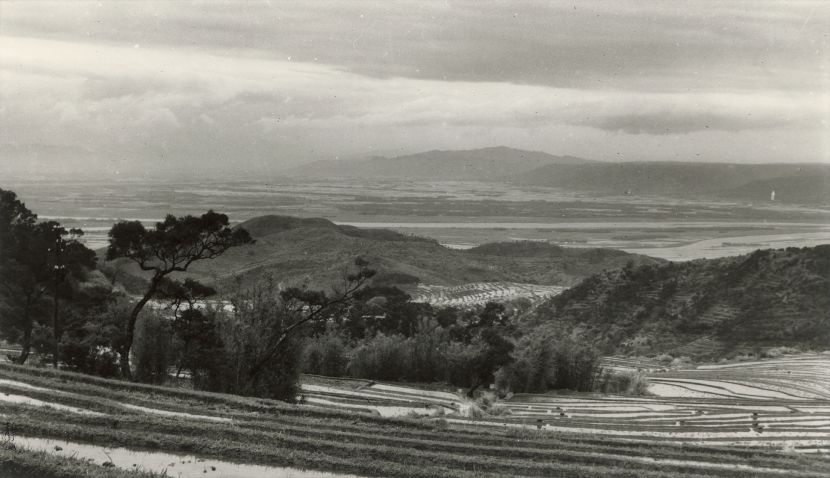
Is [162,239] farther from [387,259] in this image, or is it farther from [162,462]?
[387,259]

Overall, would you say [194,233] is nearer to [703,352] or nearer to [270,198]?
[703,352]

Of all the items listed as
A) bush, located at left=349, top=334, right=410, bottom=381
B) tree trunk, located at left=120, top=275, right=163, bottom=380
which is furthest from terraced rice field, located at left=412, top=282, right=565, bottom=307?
tree trunk, located at left=120, top=275, right=163, bottom=380

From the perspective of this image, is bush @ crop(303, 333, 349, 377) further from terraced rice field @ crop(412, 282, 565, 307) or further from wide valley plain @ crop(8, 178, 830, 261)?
wide valley plain @ crop(8, 178, 830, 261)

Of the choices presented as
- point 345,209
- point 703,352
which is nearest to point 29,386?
point 703,352

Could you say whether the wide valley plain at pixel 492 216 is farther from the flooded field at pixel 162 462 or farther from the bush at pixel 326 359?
the flooded field at pixel 162 462

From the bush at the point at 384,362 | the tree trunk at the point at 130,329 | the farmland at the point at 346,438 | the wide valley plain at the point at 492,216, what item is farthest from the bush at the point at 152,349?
the wide valley plain at the point at 492,216

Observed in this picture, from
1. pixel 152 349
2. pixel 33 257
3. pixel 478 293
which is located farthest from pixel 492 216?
pixel 33 257
